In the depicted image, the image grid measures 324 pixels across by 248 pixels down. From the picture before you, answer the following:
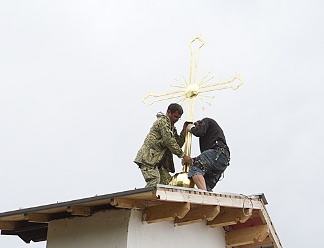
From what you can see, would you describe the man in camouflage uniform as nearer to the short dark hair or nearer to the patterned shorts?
the short dark hair

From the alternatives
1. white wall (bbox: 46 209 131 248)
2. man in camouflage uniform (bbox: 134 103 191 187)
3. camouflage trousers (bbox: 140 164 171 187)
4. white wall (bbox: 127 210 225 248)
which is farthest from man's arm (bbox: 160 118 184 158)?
white wall (bbox: 46 209 131 248)

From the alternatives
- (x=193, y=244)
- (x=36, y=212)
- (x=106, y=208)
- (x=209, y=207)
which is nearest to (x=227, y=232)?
(x=193, y=244)

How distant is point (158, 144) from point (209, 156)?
80 cm

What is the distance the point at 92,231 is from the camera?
9.42m

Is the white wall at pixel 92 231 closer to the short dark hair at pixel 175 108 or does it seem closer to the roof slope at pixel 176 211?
the roof slope at pixel 176 211

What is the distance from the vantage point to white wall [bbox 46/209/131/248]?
910 centimetres

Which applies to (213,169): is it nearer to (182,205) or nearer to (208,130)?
(208,130)

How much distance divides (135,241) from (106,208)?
0.61 meters

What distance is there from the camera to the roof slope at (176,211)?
852cm

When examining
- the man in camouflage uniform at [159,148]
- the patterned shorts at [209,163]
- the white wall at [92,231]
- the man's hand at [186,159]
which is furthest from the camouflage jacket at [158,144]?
the white wall at [92,231]

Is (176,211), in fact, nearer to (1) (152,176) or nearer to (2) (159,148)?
(1) (152,176)

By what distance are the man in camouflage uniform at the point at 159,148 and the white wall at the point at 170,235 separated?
87cm

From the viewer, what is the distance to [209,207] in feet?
31.0

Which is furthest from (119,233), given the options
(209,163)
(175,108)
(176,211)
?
(175,108)
